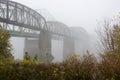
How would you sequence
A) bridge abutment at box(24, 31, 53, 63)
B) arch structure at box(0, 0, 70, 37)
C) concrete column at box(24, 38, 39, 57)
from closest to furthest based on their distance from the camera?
arch structure at box(0, 0, 70, 37) → bridge abutment at box(24, 31, 53, 63) → concrete column at box(24, 38, 39, 57)

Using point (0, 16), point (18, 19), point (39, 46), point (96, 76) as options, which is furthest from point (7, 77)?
point (39, 46)

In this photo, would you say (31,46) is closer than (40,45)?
No

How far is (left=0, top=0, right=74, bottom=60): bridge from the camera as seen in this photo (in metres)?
67.1

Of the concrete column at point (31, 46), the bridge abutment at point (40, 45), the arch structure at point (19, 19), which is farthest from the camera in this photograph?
the concrete column at point (31, 46)

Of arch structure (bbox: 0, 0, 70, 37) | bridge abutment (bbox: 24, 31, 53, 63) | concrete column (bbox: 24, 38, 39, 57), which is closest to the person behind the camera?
arch structure (bbox: 0, 0, 70, 37)

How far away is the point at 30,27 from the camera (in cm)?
8138

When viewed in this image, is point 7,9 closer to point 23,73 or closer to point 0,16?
point 0,16

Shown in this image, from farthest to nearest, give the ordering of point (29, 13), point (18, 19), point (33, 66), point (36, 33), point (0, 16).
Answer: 1. point (36, 33)
2. point (29, 13)
3. point (18, 19)
4. point (0, 16)
5. point (33, 66)

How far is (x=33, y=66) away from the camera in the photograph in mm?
12609

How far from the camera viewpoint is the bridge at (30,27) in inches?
2641

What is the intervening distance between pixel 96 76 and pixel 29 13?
247 feet

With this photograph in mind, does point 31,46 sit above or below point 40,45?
below

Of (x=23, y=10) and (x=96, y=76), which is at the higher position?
(x=23, y=10)

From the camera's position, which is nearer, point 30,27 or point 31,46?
point 30,27
